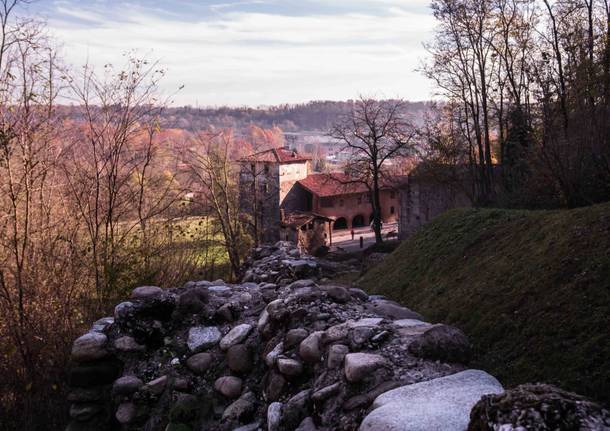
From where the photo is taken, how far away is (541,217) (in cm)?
686

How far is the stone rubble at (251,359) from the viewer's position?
3.33 metres

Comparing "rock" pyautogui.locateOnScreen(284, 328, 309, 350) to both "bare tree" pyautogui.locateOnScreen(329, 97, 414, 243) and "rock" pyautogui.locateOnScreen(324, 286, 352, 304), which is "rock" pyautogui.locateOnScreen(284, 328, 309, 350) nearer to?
"rock" pyautogui.locateOnScreen(324, 286, 352, 304)

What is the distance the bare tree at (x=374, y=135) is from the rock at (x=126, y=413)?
56.3ft

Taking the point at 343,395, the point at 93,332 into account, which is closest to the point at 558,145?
the point at 343,395

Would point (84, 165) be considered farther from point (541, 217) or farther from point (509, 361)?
point (541, 217)

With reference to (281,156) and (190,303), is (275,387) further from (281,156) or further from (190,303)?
(281,156)

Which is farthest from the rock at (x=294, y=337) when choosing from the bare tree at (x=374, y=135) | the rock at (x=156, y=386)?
the bare tree at (x=374, y=135)

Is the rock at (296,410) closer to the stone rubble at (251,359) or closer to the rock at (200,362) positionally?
the stone rubble at (251,359)

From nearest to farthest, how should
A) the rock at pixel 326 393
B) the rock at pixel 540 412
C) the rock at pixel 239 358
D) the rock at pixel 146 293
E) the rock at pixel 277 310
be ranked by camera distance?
the rock at pixel 540 412 < the rock at pixel 326 393 < the rock at pixel 239 358 < the rock at pixel 277 310 < the rock at pixel 146 293

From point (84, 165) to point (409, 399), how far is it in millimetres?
6079

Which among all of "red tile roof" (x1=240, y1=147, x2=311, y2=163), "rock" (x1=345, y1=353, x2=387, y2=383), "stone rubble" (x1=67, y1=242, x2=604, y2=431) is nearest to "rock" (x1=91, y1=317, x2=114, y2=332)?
"stone rubble" (x1=67, y1=242, x2=604, y2=431)

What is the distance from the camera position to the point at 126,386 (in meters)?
4.61

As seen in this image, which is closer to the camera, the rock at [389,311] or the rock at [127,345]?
the rock at [389,311]

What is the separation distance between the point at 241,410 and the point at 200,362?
860 mm
